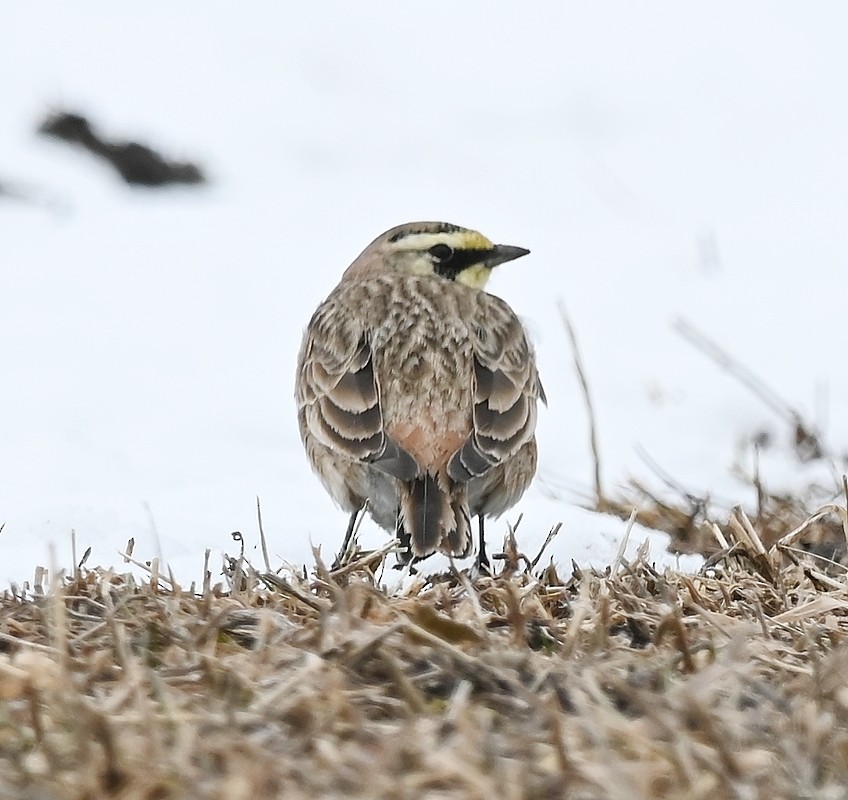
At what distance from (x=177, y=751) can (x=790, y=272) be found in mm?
10268

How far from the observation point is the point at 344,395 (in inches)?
247

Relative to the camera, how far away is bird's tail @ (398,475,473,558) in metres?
5.55

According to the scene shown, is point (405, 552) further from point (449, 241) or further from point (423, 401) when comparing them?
point (449, 241)

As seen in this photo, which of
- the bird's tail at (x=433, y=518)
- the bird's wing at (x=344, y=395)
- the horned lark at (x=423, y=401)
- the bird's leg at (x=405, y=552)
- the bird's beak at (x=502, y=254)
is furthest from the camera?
the bird's beak at (x=502, y=254)

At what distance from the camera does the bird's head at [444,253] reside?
739 cm

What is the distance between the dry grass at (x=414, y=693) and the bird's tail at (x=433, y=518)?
835mm

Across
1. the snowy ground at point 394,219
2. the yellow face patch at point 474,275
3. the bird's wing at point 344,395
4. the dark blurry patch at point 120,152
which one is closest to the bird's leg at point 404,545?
the bird's wing at point 344,395

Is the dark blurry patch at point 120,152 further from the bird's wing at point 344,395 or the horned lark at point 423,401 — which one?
the bird's wing at point 344,395

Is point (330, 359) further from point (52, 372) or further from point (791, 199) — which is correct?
point (791, 199)

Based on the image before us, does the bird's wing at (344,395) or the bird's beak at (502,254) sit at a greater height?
the bird's beak at (502,254)

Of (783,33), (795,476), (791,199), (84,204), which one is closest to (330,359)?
(795,476)

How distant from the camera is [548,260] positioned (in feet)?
40.7

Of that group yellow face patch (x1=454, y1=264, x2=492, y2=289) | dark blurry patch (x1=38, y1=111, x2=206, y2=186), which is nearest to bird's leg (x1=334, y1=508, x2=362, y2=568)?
yellow face patch (x1=454, y1=264, x2=492, y2=289)

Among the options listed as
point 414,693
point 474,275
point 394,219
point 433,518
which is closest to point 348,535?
point 433,518
